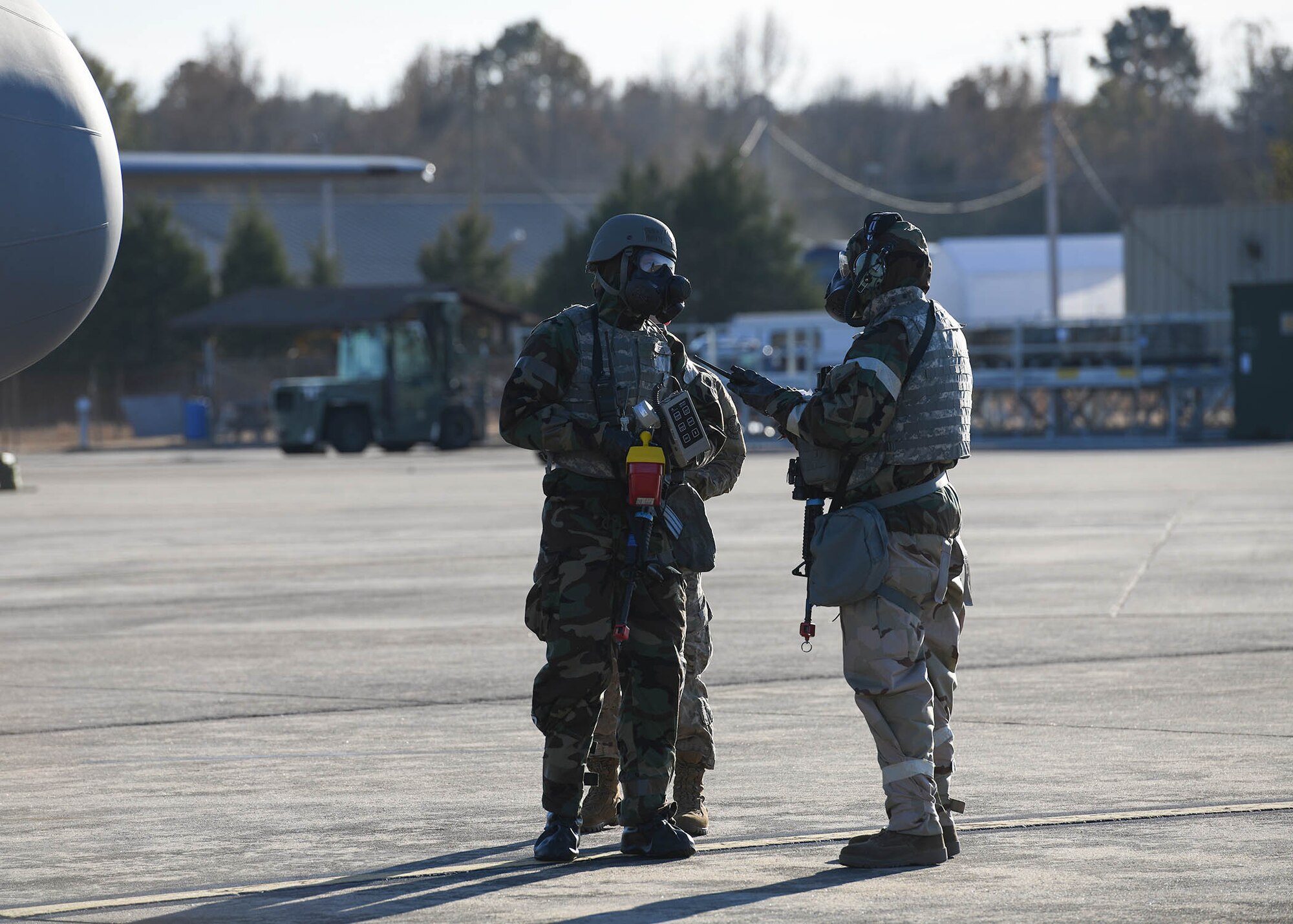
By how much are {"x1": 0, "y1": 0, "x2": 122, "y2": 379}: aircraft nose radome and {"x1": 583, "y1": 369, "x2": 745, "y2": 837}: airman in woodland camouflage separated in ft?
11.1

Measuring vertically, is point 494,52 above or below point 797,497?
above

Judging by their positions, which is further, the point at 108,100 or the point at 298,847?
the point at 108,100

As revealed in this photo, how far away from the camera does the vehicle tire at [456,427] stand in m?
38.2

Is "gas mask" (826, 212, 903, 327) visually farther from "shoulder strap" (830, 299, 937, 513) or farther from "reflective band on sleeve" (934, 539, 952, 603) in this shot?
"reflective band on sleeve" (934, 539, 952, 603)

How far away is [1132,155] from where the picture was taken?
4230 inches

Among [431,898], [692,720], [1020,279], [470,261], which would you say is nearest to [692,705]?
[692,720]

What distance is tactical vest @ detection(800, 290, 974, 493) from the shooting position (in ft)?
19.1

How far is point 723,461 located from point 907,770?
134 centimetres

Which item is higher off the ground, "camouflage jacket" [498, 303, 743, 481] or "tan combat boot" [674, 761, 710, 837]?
"camouflage jacket" [498, 303, 743, 481]

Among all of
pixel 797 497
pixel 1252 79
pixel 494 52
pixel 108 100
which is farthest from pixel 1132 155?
pixel 797 497

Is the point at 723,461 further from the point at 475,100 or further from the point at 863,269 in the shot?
the point at 475,100

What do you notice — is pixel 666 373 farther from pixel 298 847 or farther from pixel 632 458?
pixel 298 847

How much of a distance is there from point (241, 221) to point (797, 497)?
5644 centimetres

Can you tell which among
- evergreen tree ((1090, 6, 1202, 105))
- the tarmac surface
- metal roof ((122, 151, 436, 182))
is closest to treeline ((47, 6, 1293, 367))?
evergreen tree ((1090, 6, 1202, 105))
